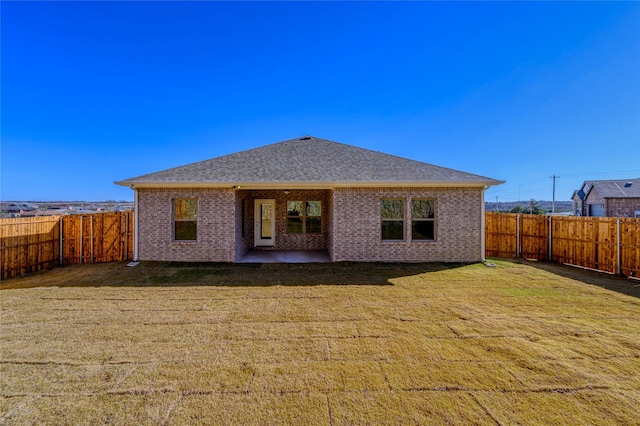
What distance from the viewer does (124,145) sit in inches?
995

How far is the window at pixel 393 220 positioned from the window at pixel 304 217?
3.53 metres

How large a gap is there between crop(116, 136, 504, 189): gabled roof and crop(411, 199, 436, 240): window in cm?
85

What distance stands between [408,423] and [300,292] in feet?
14.3

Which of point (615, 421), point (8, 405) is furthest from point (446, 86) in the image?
point (8, 405)

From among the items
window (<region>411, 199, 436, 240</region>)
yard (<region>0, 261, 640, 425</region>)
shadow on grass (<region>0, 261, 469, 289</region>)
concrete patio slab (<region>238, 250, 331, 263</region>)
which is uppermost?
window (<region>411, 199, 436, 240</region>)

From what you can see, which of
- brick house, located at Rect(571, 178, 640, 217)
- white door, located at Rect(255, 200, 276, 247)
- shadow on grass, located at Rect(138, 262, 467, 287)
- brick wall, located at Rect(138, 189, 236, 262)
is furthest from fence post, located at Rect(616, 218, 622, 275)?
brick house, located at Rect(571, 178, 640, 217)

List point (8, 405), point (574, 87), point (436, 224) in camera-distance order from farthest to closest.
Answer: point (574, 87) < point (436, 224) < point (8, 405)

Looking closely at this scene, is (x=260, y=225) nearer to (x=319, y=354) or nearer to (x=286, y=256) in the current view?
(x=286, y=256)

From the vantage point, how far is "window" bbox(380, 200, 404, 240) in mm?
9922

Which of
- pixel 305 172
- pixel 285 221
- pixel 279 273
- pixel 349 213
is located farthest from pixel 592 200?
pixel 279 273

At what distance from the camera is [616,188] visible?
2436 centimetres

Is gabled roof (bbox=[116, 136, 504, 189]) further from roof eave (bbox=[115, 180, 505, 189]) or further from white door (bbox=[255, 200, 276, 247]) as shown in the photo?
white door (bbox=[255, 200, 276, 247])

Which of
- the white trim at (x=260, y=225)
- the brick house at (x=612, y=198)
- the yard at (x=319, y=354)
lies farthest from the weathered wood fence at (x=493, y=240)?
the brick house at (x=612, y=198)

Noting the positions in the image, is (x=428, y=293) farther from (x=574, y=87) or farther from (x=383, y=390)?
(x=574, y=87)
